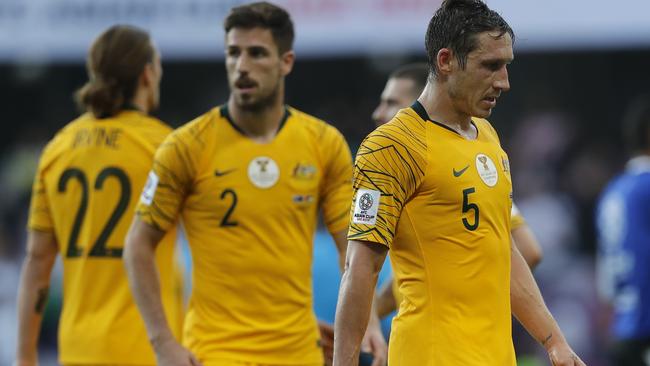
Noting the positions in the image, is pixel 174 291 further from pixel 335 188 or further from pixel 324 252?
pixel 324 252

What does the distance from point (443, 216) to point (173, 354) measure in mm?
1628

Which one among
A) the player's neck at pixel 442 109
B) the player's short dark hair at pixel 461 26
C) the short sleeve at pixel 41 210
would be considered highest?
the player's short dark hair at pixel 461 26

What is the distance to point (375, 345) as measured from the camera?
Answer: 6.17m

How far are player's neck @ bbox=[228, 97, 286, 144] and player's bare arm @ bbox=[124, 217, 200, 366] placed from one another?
643mm

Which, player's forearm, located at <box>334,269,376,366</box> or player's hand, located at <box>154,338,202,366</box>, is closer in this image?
player's forearm, located at <box>334,269,376,366</box>

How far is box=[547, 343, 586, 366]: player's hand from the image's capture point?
16.8 feet

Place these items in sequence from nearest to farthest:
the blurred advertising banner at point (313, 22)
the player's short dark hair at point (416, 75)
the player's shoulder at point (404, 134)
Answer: the player's shoulder at point (404, 134) → the player's short dark hair at point (416, 75) → the blurred advertising banner at point (313, 22)

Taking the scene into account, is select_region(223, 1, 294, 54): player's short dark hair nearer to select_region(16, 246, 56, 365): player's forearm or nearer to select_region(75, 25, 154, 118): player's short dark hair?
select_region(75, 25, 154, 118): player's short dark hair

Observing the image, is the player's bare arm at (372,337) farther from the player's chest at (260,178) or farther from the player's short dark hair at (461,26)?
the player's short dark hair at (461,26)

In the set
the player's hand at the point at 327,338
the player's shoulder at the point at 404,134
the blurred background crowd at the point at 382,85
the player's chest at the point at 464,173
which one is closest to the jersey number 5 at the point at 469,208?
the player's chest at the point at 464,173

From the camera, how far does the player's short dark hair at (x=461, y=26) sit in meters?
4.93

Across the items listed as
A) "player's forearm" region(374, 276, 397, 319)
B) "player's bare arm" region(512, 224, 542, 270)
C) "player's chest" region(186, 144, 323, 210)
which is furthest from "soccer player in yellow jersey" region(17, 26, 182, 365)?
"player's bare arm" region(512, 224, 542, 270)

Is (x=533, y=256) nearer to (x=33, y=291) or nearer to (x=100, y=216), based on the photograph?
(x=100, y=216)

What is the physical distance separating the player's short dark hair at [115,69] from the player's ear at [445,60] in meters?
2.34
